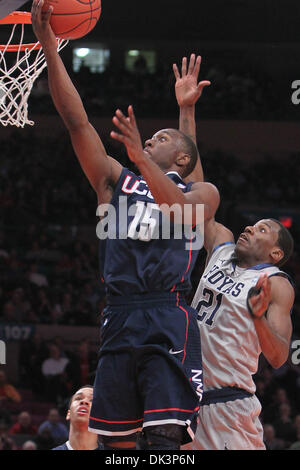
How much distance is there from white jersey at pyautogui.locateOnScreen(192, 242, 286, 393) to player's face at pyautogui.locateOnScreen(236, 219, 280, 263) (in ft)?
0.29

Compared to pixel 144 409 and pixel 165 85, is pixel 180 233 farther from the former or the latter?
pixel 165 85

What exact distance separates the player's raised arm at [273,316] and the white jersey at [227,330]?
0.56 ft

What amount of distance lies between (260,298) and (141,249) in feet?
1.88

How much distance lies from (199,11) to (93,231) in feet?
15.7

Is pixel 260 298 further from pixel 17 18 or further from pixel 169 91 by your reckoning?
pixel 169 91

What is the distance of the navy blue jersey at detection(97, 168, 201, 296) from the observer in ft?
10.7

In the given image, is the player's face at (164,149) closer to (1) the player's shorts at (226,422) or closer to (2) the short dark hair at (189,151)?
(2) the short dark hair at (189,151)

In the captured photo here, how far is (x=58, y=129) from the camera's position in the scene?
1392cm

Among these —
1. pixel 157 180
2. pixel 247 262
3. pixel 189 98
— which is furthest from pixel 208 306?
pixel 157 180

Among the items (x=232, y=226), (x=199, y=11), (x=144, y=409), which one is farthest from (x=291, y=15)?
(x=144, y=409)

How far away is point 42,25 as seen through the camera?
337 centimetres

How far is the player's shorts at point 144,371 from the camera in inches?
123

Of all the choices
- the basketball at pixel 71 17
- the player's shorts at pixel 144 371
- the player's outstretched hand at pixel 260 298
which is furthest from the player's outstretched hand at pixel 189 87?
the player's shorts at pixel 144 371

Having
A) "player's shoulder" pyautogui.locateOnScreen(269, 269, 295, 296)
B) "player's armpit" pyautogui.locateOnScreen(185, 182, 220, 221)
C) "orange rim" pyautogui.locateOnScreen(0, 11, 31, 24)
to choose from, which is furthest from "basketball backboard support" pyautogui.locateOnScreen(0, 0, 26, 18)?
"player's shoulder" pyautogui.locateOnScreen(269, 269, 295, 296)
